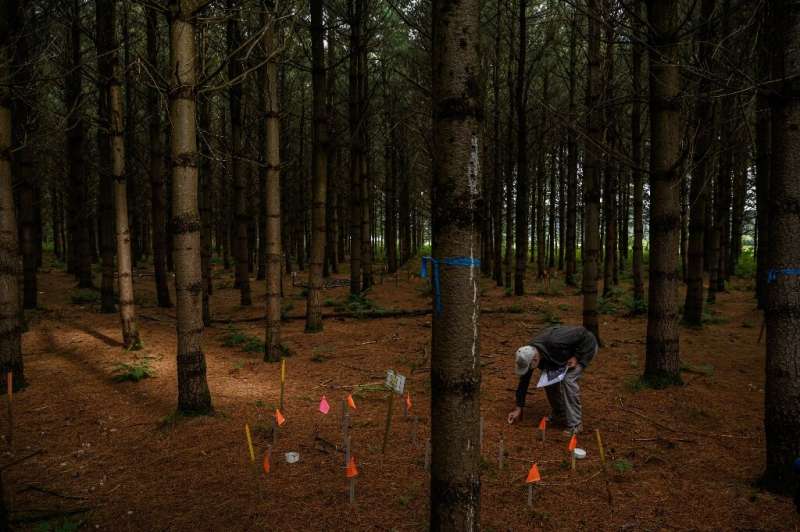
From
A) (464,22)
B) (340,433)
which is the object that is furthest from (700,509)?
(464,22)

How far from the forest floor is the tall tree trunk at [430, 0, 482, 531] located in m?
1.39

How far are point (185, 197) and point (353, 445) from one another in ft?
10.7

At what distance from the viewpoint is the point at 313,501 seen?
12.4 ft

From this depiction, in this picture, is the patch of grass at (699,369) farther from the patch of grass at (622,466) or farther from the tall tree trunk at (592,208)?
the patch of grass at (622,466)

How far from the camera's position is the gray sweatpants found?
529 cm

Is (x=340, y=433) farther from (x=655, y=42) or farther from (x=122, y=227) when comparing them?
(x=655, y=42)

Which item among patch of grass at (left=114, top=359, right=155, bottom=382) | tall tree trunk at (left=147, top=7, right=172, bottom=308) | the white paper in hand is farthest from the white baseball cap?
tall tree trunk at (left=147, top=7, right=172, bottom=308)

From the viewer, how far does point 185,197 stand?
16.6 ft

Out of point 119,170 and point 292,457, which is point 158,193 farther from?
point 292,457

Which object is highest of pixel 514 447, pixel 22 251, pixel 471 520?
pixel 22 251

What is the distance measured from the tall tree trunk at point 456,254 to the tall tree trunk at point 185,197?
373 centimetres

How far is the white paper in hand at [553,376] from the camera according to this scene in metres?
5.35

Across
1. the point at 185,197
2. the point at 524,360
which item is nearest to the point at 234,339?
the point at 185,197

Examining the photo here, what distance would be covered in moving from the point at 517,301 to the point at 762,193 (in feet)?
22.5
